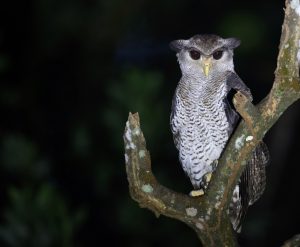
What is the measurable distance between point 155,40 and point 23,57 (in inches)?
31.7

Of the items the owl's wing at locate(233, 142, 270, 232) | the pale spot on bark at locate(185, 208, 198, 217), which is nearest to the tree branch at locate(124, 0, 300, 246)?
the pale spot on bark at locate(185, 208, 198, 217)

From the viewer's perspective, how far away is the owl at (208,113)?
96.2 inches

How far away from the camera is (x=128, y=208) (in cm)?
317

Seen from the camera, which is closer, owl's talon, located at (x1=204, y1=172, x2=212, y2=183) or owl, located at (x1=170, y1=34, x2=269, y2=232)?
owl, located at (x1=170, y1=34, x2=269, y2=232)

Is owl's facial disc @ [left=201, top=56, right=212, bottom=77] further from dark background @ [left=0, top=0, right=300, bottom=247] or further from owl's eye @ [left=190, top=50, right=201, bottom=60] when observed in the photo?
dark background @ [left=0, top=0, right=300, bottom=247]

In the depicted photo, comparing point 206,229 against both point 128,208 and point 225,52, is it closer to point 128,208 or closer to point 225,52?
point 225,52

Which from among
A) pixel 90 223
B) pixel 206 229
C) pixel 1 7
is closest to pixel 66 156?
pixel 90 223

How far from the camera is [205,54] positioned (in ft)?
8.20

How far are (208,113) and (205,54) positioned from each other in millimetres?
168

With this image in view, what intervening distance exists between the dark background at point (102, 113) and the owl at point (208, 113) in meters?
0.48

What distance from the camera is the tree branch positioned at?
6.14 ft

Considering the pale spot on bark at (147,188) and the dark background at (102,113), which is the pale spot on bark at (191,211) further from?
the dark background at (102,113)

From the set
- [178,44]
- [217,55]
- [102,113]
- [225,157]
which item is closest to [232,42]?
[217,55]

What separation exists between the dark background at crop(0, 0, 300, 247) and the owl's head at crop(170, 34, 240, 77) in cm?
52
